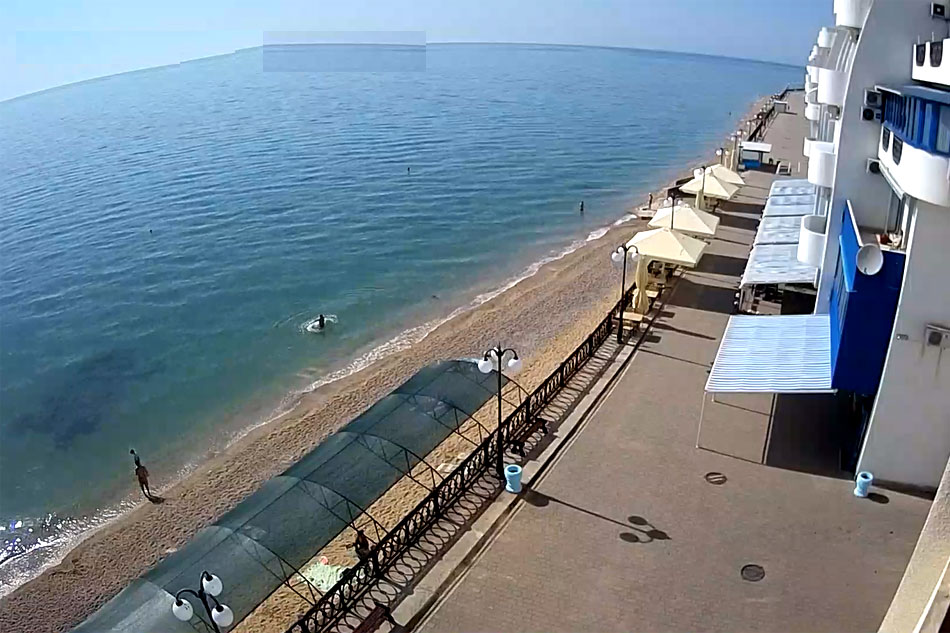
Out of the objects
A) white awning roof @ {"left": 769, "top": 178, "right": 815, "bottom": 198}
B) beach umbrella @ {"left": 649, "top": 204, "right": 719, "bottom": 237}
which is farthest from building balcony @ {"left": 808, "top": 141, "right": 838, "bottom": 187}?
white awning roof @ {"left": 769, "top": 178, "right": 815, "bottom": 198}

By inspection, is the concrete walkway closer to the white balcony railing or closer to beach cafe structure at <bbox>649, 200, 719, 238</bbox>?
the white balcony railing

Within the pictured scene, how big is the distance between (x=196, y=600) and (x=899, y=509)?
39.8ft

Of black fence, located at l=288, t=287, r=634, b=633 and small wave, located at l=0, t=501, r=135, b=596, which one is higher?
black fence, located at l=288, t=287, r=634, b=633

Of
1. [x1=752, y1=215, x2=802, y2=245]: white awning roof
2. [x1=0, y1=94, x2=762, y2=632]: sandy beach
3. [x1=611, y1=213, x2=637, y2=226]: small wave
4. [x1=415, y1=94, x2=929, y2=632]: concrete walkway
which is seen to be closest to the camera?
[x1=415, y1=94, x2=929, y2=632]: concrete walkway

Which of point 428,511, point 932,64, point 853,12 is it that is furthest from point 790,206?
point 428,511

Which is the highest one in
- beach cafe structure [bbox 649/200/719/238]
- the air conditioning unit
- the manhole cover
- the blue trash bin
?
the air conditioning unit

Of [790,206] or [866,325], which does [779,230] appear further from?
[866,325]

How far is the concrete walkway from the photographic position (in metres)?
10.4

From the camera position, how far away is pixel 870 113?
14672 millimetres

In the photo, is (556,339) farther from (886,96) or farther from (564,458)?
(886,96)

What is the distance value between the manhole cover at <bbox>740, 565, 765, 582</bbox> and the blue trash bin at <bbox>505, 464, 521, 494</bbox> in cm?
416

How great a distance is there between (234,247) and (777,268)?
1234 inches

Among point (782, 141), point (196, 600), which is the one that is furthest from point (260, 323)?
point (782, 141)

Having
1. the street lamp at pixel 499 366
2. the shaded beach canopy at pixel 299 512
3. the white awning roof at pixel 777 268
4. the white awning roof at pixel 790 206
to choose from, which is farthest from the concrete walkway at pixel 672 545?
the white awning roof at pixel 790 206
